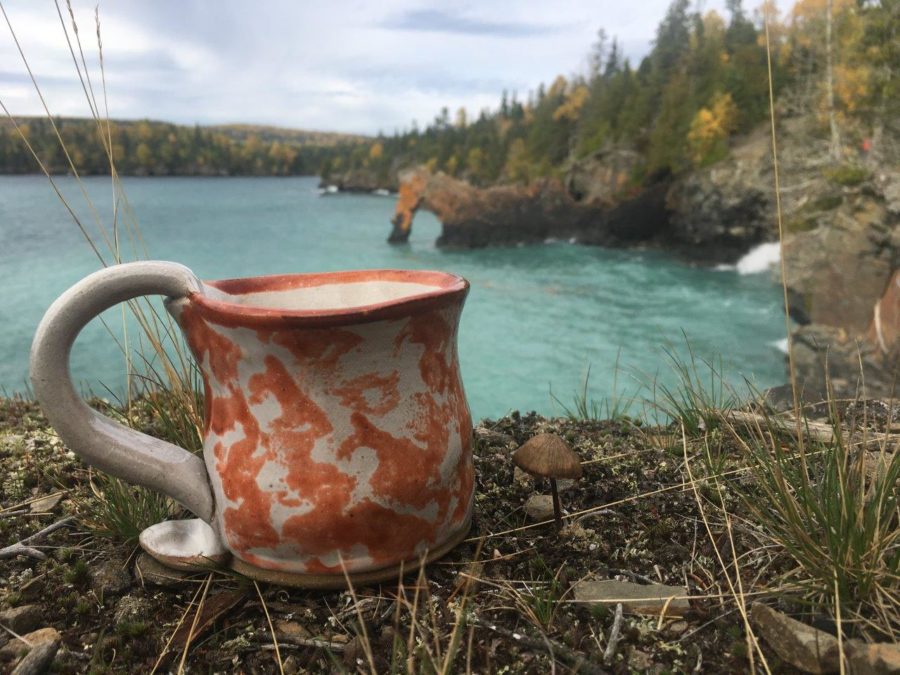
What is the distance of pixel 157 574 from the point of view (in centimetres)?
157

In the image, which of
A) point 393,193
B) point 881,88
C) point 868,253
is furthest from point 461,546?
point 393,193

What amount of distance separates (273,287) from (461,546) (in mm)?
889

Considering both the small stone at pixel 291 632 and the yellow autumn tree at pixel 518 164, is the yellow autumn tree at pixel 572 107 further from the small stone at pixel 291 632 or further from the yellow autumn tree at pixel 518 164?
the small stone at pixel 291 632

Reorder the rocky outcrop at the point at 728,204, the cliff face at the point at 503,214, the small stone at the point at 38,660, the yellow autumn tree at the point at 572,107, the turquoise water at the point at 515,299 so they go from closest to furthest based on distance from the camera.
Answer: the small stone at the point at 38,660
the turquoise water at the point at 515,299
the rocky outcrop at the point at 728,204
the cliff face at the point at 503,214
the yellow autumn tree at the point at 572,107

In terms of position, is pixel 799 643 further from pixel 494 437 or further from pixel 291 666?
pixel 494 437

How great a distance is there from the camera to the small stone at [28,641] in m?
1.35

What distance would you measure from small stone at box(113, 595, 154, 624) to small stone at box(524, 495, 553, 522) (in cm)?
99

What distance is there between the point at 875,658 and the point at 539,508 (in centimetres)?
86

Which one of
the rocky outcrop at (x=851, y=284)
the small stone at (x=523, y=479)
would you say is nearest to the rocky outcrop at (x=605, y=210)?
the rocky outcrop at (x=851, y=284)

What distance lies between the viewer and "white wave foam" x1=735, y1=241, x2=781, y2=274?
2098cm

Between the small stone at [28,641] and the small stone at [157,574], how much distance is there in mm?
204

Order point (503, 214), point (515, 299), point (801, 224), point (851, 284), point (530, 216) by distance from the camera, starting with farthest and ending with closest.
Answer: point (530, 216) → point (503, 214) → point (515, 299) → point (801, 224) → point (851, 284)

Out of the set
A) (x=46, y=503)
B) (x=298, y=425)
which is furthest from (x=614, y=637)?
(x=46, y=503)

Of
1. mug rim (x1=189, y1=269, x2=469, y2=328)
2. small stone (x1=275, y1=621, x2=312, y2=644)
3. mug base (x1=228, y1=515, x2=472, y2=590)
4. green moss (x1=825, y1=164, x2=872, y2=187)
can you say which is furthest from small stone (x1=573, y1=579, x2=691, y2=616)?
green moss (x1=825, y1=164, x2=872, y2=187)
